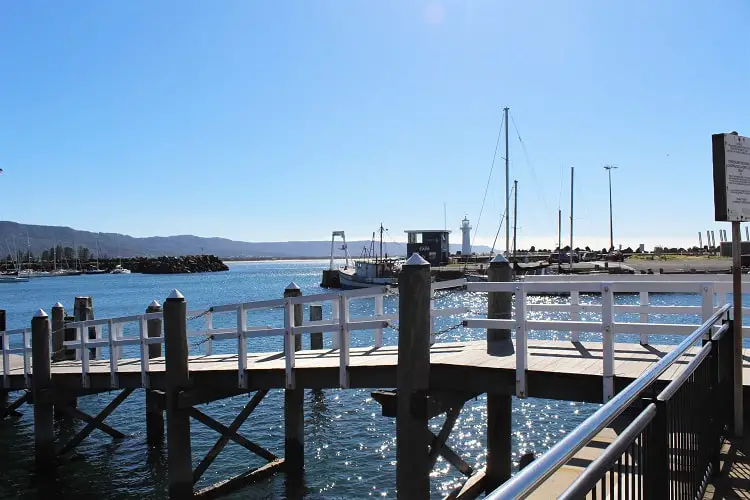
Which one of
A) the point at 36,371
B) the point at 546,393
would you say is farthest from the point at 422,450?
the point at 36,371

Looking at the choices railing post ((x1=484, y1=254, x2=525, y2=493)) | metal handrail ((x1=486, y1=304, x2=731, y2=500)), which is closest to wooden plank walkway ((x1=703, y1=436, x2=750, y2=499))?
metal handrail ((x1=486, y1=304, x2=731, y2=500))

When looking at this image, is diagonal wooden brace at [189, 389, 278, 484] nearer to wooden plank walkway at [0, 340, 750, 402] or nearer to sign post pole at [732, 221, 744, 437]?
wooden plank walkway at [0, 340, 750, 402]

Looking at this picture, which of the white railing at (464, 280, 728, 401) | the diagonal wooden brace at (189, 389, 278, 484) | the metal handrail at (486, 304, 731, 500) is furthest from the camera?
the diagonal wooden brace at (189, 389, 278, 484)

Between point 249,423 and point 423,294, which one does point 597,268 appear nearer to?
point 249,423

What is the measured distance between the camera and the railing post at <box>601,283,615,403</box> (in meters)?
7.65

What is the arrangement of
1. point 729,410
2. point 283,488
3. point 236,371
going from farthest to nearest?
1. point 283,488
2. point 236,371
3. point 729,410

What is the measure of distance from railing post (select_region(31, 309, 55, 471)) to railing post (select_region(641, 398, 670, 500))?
12.9 m

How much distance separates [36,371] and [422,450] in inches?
374

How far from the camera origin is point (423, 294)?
830 cm

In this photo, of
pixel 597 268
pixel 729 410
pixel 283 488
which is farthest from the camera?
pixel 597 268

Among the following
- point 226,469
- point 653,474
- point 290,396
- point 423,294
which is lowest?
point 226,469

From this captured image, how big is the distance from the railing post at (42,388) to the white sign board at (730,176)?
12640mm

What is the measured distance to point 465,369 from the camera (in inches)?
350

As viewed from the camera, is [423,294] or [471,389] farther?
[471,389]
